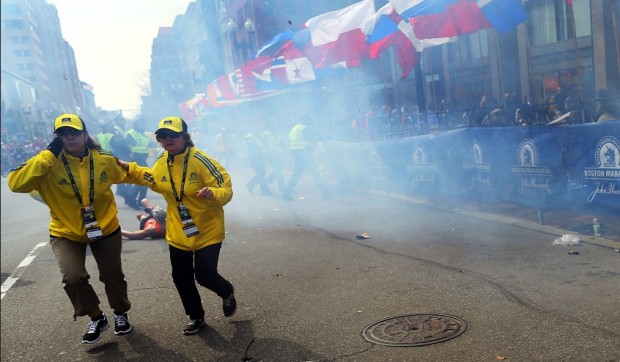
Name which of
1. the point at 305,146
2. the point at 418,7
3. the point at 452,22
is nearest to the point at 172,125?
the point at 418,7

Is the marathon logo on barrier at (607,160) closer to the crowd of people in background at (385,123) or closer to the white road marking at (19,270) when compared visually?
the crowd of people in background at (385,123)

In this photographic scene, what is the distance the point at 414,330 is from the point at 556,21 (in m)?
16.4

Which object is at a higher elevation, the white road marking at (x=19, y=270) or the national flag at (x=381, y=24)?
the national flag at (x=381, y=24)

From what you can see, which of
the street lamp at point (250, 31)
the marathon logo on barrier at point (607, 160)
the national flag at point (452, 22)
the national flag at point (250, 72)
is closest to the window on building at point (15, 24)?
the national flag at point (250, 72)

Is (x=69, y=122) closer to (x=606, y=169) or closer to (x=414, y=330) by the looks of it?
(x=414, y=330)

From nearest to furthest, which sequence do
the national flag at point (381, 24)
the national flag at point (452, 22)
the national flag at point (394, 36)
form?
1. the national flag at point (452, 22)
2. the national flag at point (394, 36)
3. the national flag at point (381, 24)

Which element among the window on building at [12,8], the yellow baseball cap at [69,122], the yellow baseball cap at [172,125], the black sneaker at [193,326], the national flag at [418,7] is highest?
the window on building at [12,8]

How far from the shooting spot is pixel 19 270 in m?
7.50

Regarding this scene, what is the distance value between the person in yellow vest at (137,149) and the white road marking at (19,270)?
3544 millimetres

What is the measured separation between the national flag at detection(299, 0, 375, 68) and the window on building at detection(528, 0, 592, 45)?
7.41m

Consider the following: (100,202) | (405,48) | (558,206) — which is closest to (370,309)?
(100,202)

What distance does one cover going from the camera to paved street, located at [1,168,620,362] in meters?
3.95

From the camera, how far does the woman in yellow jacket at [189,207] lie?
4.36 m

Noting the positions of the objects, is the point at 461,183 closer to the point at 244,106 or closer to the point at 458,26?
the point at 458,26
